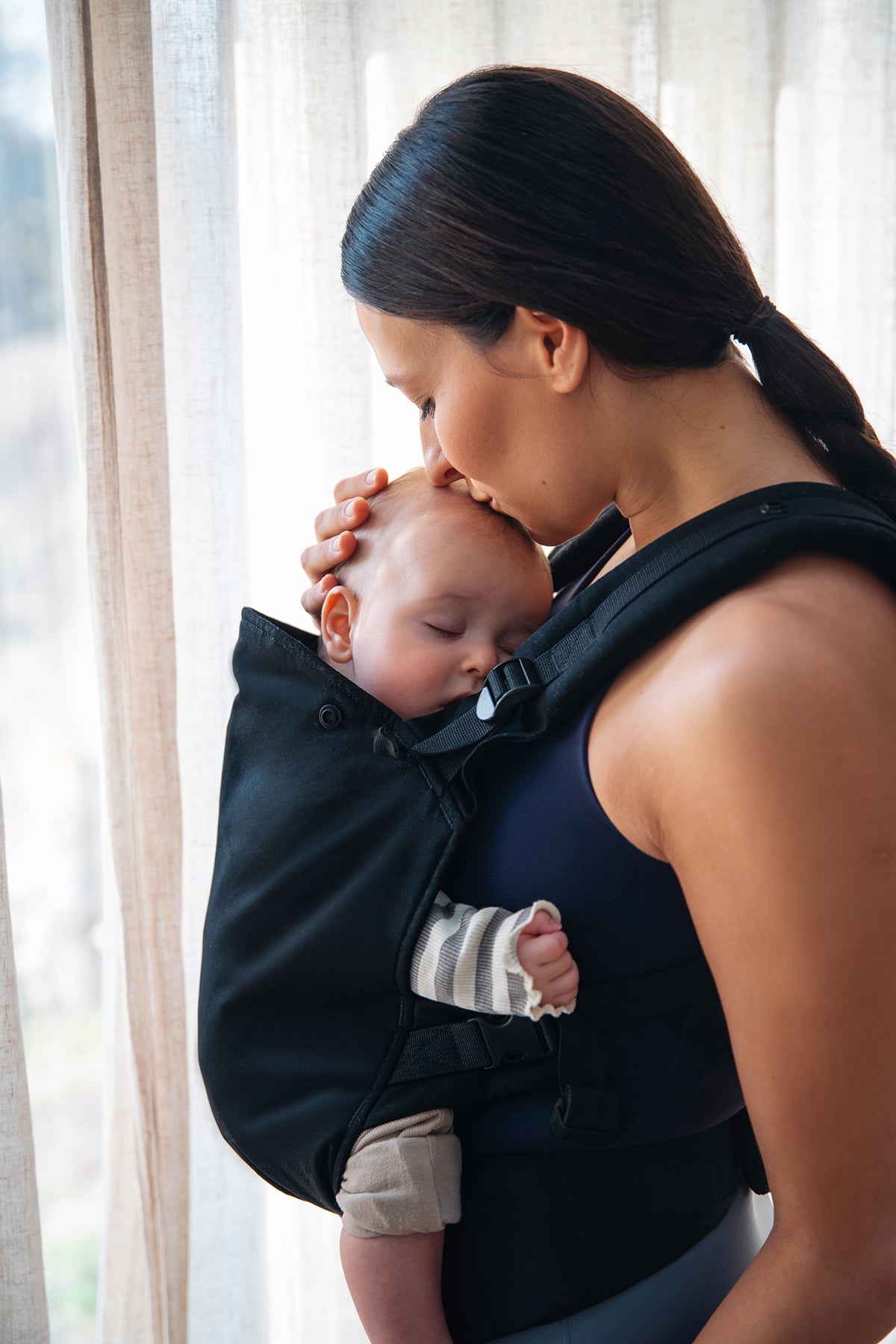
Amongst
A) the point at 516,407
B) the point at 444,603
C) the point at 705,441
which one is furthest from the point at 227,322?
the point at 705,441

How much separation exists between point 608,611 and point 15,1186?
1370 millimetres

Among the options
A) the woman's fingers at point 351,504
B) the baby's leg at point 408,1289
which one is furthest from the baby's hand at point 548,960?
the woman's fingers at point 351,504

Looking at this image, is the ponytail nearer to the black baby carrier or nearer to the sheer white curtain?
the black baby carrier

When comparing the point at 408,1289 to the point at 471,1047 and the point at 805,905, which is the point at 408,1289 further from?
the point at 805,905

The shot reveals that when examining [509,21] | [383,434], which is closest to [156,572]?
[383,434]

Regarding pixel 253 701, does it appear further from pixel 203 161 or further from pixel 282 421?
pixel 203 161

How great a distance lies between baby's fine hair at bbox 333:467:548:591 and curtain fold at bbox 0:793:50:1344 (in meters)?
0.72

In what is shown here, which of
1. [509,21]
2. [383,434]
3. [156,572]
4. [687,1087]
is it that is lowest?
[687,1087]

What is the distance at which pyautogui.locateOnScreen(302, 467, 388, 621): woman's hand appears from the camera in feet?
4.07

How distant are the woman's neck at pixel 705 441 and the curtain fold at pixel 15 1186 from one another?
44.5 inches

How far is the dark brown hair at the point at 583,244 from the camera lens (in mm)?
843

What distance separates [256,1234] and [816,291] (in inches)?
78.3

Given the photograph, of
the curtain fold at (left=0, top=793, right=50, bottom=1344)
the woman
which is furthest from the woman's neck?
the curtain fold at (left=0, top=793, right=50, bottom=1344)

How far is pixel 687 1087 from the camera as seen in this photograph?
88cm
